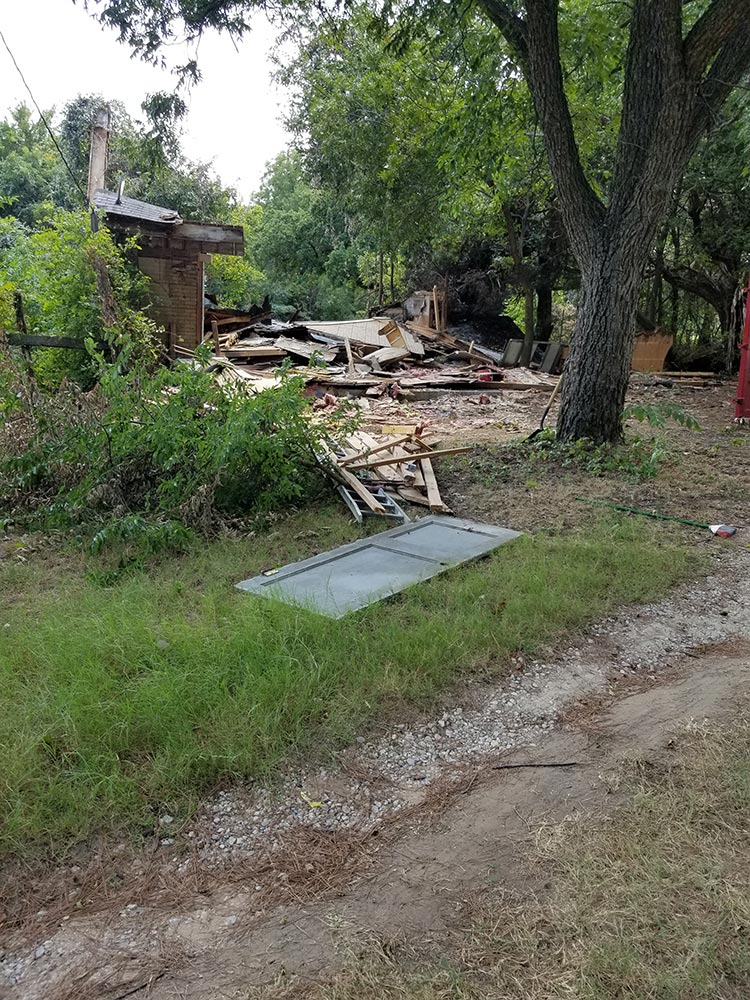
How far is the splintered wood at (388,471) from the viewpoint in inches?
245

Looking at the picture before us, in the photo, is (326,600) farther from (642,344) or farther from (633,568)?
(642,344)

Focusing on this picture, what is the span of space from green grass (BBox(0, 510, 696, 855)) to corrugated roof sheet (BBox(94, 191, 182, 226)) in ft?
28.5

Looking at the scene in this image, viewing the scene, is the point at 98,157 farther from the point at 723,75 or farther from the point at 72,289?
the point at 723,75

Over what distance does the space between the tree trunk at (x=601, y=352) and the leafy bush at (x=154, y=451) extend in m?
3.07

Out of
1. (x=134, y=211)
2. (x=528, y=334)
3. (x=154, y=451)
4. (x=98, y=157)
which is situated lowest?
(x=154, y=451)

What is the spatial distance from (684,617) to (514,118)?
7586 millimetres

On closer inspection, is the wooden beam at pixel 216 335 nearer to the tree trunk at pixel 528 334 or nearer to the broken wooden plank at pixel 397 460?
the tree trunk at pixel 528 334

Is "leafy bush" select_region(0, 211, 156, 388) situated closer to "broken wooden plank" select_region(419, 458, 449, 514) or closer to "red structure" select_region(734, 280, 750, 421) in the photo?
"broken wooden plank" select_region(419, 458, 449, 514)

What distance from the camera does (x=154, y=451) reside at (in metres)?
5.60

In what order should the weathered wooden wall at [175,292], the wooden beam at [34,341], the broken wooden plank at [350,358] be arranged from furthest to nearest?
the broken wooden plank at [350,358] < the weathered wooden wall at [175,292] < the wooden beam at [34,341]

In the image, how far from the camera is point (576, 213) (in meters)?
7.35

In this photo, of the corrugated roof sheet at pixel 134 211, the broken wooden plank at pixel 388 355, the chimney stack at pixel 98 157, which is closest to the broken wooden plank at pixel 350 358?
the broken wooden plank at pixel 388 355

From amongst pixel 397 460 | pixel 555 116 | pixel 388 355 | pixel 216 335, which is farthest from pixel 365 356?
pixel 397 460

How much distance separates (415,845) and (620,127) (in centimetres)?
737
